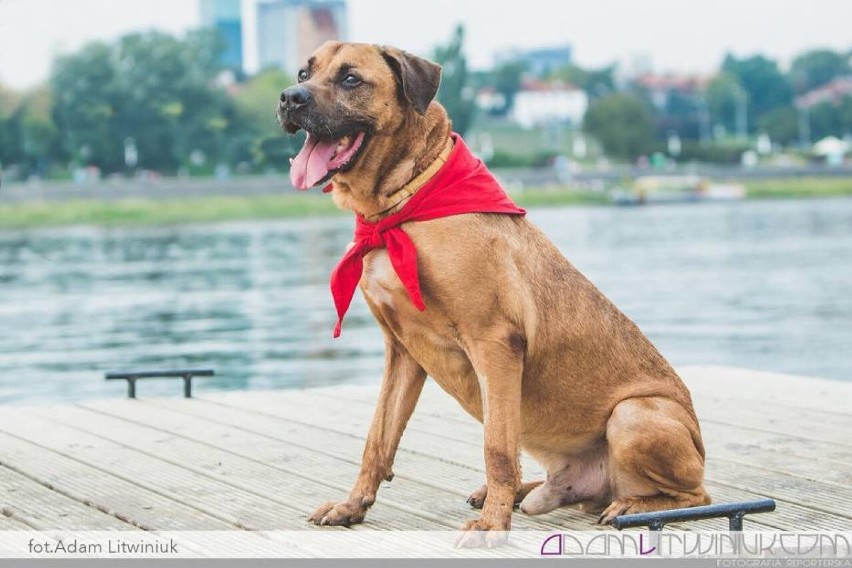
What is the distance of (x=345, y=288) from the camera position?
454cm

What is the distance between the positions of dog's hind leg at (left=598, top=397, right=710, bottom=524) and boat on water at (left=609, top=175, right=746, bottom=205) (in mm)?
72432

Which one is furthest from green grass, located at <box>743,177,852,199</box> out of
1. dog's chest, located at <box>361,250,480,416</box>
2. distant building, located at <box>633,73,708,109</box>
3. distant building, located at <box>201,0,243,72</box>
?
dog's chest, located at <box>361,250,480,416</box>

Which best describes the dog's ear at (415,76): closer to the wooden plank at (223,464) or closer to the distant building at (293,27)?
the wooden plank at (223,464)

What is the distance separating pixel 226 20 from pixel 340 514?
11974 millimetres

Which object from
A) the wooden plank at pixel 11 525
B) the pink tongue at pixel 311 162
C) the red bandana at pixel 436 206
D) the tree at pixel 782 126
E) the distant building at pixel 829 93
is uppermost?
the pink tongue at pixel 311 162

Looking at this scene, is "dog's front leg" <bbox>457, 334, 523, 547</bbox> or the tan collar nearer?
"dog's front leg" <bbox>457, 334, 523, 547</bbox>

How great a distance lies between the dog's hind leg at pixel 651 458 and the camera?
438cm

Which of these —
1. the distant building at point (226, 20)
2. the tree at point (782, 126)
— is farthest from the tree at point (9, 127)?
the tree at point (782, 126)

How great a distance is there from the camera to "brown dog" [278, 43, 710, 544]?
418 cm

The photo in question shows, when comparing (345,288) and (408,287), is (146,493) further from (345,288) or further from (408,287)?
(408,287)

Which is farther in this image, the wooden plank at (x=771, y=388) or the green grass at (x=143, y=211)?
the green grass at (x=143, y=211)

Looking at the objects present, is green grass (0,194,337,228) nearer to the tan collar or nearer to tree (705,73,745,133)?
the tan collar

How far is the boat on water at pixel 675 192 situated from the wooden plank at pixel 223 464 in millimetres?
70628
